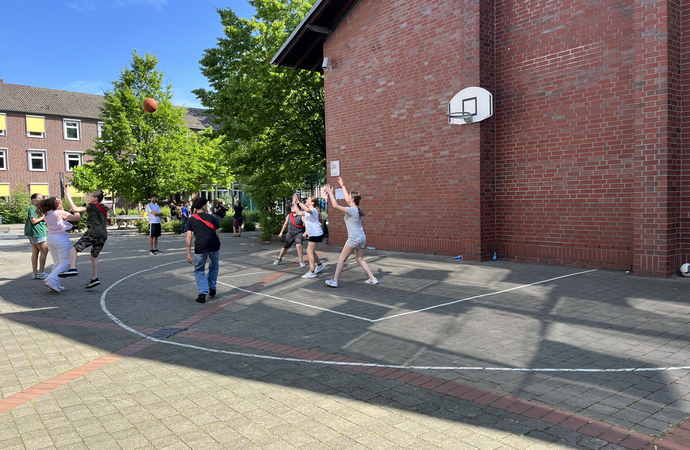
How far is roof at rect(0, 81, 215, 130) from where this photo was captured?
46.6 m

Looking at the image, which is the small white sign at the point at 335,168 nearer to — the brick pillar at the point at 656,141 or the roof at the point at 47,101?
the brick pillar at the point at 656,141

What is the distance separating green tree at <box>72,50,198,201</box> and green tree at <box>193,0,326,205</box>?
→ 10.7 meters

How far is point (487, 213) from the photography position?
12.0m

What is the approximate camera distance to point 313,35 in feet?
53.7

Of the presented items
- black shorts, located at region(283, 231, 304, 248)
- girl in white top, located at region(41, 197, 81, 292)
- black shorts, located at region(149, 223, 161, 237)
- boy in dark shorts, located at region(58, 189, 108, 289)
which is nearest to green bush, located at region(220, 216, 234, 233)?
black shorts, located at region(149, 223, 161, 237)

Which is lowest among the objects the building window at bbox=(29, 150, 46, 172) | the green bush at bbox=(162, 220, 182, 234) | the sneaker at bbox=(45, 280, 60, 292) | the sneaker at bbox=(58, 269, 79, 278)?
the sneaker at bbox=(45, 280, 60, 292)

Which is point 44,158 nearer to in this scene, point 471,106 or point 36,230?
point 36,230

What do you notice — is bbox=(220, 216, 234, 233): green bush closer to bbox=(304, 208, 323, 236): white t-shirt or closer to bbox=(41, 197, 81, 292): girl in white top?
bbox=(304, 208, 323, 236): white t-shirt

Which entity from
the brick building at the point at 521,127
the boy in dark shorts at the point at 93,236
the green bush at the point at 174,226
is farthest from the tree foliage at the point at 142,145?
the boy in dark shorts at the point at 93,236

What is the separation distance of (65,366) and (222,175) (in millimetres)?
34025

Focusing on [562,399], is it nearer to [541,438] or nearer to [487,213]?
[541,438]

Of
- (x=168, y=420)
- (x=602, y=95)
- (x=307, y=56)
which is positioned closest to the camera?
(x=168, y=420)

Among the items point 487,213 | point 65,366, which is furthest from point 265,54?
point 65,366

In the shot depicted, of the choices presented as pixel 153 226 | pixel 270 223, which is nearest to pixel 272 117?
pixel 270 223
